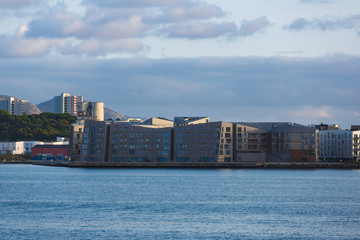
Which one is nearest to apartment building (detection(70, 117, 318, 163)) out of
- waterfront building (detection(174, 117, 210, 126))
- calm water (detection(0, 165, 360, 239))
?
waterfront building (detection(174, 117, 210, 126))

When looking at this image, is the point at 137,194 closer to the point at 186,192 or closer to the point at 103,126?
the point at 186,192

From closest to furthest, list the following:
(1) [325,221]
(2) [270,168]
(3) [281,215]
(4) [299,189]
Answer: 1. (1) [325,221]
2. (3) [281,215]
3. (4) [299,189]
4. (2) [270,168]

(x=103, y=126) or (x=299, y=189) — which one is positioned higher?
(x=103, y=126)

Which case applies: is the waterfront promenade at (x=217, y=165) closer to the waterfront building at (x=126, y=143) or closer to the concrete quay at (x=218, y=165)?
the concrete quay at (x=218, y=165)

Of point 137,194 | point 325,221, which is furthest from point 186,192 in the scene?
point 325,221

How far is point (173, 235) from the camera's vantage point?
4962cm

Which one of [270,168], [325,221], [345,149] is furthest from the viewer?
[345,149]

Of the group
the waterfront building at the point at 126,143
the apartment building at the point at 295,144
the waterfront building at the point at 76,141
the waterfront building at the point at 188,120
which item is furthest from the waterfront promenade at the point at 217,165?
the waterfront building at the point at 188,120

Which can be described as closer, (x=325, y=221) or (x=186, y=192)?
(x=325, y=221)

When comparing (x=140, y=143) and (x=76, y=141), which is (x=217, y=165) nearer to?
(x=140, y=143)

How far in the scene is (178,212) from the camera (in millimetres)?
62812

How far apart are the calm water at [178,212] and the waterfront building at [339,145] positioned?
95167mm

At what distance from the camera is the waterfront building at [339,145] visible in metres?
186

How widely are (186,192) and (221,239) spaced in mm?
37630
